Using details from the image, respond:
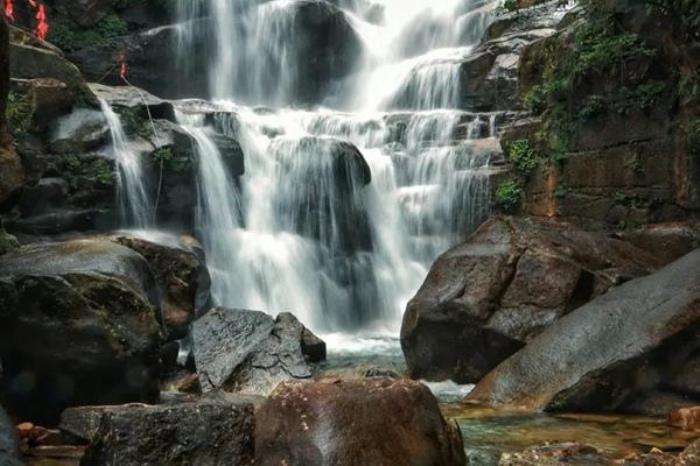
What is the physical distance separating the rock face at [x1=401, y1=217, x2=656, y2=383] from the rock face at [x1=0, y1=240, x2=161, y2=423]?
3552mm

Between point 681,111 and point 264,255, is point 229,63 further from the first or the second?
point 681,111

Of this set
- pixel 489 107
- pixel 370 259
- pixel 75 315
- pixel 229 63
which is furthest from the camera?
pixel 229 63

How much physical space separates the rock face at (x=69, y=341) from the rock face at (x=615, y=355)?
355 centimetres

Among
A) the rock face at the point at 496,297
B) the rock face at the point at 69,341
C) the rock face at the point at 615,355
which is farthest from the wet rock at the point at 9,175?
the rock face at the point at 615,355

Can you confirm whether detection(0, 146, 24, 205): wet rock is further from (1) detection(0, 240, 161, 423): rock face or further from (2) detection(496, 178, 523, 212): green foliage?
(2) detection(496, 178, 523, 212): green foliage

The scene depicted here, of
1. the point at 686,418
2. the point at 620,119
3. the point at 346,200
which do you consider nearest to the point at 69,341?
the point at 686,418

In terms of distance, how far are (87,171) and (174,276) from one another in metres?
3.39

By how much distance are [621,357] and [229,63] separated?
19.7 m

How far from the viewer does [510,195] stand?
13.7 metres

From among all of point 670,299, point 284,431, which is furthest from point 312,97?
point 284,431

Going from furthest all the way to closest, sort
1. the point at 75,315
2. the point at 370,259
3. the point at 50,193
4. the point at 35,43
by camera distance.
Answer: the point at 370,259 → the point at 35,43 → the point at 50,193 → the point at 75,315

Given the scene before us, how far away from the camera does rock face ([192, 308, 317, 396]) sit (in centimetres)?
846

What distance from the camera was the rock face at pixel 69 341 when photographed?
634 centimetres

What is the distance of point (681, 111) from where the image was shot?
34.8 ft
